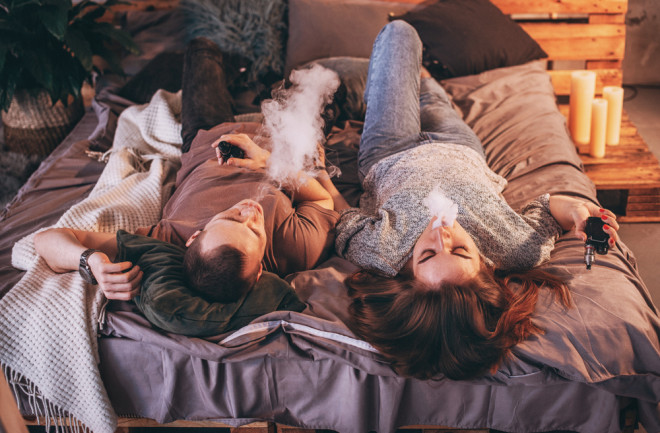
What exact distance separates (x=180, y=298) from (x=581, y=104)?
86.1 inches

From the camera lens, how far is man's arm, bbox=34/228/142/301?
1485 millimetres

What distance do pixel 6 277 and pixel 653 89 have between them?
13.4 feet

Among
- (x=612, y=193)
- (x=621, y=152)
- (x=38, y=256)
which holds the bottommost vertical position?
(x=612, y=193)

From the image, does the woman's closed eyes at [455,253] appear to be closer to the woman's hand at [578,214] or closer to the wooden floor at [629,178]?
the woman's hand at [578,214]

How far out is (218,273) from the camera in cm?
143

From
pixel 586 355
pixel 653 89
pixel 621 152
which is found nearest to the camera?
pixel 586 355

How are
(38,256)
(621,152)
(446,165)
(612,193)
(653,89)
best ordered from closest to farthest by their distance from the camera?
(38,256) < (446,165) < (621,152) < (612,193) < (653,89)

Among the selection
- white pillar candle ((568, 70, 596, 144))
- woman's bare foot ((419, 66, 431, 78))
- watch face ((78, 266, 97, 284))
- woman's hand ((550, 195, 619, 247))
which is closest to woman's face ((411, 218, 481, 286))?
woman's hand ((550, 195, 619, 247))

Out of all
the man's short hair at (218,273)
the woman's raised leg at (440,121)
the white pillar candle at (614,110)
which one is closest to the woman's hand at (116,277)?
the man's short hair at (218,273)

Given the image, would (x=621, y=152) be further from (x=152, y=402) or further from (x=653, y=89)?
(x=152, y=402)

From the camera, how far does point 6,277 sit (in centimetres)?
173

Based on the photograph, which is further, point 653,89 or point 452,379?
point 653,89

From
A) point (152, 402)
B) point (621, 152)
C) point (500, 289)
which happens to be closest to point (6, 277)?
point (152, 402)

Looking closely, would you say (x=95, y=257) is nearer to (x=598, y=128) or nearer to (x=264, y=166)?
(x=264, y=166)
